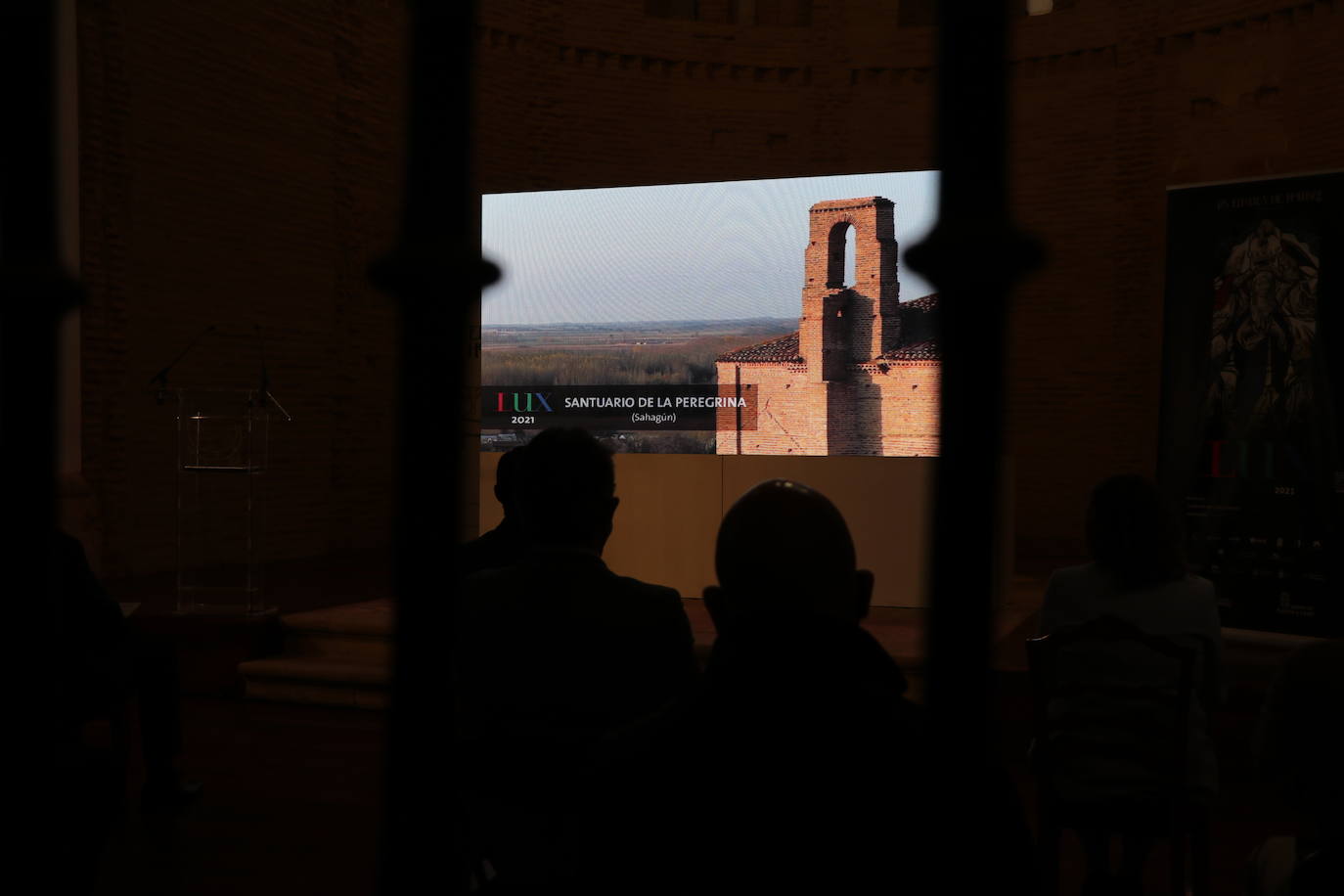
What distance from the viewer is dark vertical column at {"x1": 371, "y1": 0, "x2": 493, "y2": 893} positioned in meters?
0.60

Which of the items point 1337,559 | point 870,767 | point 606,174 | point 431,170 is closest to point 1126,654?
point 870,767


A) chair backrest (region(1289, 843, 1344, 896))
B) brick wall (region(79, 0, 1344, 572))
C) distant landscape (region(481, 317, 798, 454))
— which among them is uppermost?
brick wall (region(79, 0, 1344, 572))

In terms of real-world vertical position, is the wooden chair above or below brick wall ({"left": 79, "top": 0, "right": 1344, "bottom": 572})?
below

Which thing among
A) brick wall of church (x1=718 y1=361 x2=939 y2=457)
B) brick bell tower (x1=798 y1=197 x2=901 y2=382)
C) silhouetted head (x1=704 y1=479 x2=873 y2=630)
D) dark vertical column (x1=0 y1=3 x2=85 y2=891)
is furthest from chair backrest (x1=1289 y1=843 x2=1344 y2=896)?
brick bell tower (x1=798 y1=197 x2=901 y2=382)

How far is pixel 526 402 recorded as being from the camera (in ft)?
25.7

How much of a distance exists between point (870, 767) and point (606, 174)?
10227mm

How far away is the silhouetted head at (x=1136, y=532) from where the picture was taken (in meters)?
2.68

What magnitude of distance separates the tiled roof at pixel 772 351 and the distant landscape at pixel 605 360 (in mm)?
242

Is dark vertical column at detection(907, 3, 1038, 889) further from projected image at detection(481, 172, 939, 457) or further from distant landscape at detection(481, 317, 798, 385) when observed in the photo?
distant landscape at detection(481, 317, 798, 385)

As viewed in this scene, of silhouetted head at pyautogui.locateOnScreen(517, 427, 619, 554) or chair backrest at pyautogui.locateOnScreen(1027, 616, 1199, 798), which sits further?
chair backrest at pyautogui.locateOnScreen(1027, 616, 1199, 798)

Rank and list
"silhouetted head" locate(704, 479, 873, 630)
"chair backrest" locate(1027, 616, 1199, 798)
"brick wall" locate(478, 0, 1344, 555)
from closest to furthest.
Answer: "silhouetted head" locate(704, 479, 873, 630), "chair backrest" locate(1027, 616, 1199, 798), "brick wall" locate(478, 0, 1344, 555)

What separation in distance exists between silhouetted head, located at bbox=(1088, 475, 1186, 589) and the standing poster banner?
9.34 feet

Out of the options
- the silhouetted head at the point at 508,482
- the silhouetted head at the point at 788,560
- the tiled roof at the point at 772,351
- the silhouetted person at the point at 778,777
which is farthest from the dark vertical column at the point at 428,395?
the tiled roof at the point at 772,351

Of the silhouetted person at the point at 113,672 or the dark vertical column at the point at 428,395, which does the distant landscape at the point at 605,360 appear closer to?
the silhouetted person at the point at 113,672
